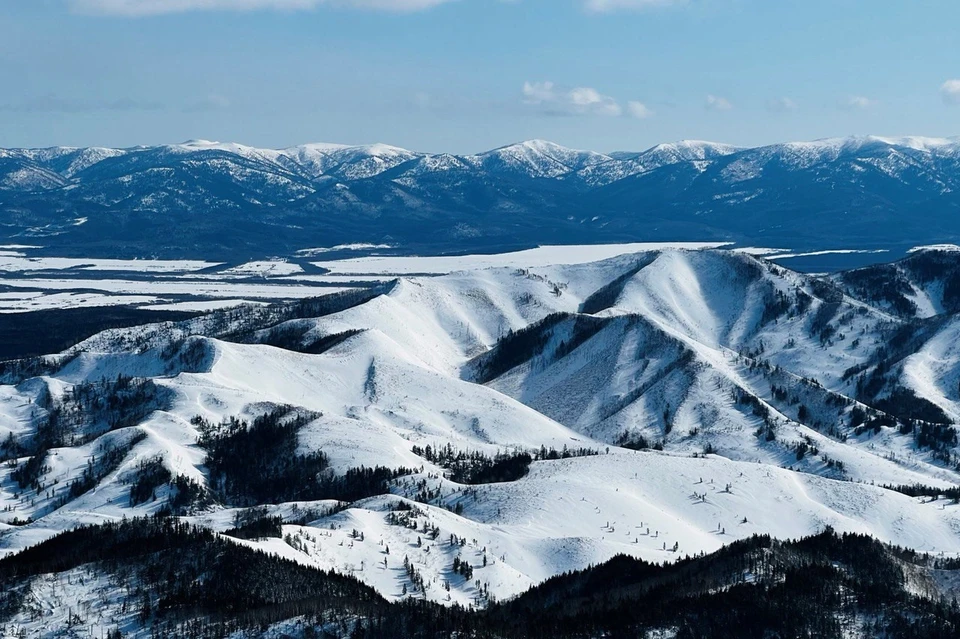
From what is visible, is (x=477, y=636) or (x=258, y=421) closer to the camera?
(x=477, y=636)

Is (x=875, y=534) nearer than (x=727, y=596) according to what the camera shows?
No

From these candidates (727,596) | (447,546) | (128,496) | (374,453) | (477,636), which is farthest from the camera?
(374,453)

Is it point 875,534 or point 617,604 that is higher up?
point 617,604

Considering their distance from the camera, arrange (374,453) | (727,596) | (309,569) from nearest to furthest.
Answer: (727,596) < (309,569) < (374,453)

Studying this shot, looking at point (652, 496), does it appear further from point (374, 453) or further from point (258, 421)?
point (258, 421)

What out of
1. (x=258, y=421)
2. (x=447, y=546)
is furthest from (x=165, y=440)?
(x=447, y=546)

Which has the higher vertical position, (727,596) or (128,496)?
(727,596)

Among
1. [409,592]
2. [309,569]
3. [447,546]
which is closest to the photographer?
[309,569]

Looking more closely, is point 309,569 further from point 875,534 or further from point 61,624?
→ point 875,534

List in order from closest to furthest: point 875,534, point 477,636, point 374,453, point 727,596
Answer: point 477,636, point 727,596, point 875,534, point 374,453

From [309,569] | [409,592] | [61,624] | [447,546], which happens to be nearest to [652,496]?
[447,546]
